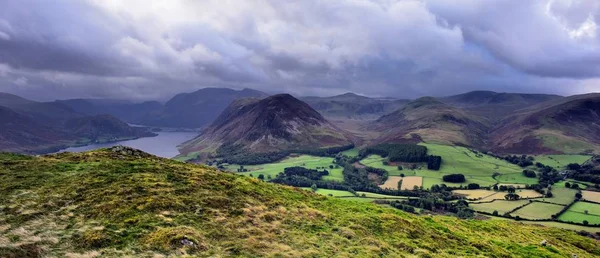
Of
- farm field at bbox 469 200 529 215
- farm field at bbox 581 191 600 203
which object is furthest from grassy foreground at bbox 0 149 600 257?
farm field at bbox 581 191 600 203

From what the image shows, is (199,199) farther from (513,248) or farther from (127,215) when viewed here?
(513,248)

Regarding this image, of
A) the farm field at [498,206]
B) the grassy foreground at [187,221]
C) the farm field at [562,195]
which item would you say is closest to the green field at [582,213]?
the farm field at [562,195]

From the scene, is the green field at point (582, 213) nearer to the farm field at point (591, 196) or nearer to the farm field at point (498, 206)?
the farm field at point (591, 196)

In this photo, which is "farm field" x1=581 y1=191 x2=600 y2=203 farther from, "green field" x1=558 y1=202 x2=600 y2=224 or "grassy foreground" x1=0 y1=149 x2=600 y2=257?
"grassy foreground" x1=0 y1=149 x2=600 y2=257

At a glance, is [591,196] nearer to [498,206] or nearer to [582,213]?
[582,213]

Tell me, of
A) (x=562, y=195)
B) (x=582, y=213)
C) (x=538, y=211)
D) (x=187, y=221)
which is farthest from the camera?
(x=562, y=195)

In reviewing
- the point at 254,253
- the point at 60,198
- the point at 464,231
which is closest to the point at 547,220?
the point at 464,231

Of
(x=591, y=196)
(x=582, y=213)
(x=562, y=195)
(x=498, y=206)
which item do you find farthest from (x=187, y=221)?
(x=591, y=196)
